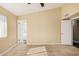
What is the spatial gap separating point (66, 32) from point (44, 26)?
4.55ft

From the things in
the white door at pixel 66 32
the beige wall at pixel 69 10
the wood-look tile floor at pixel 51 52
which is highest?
the beige wall at pixel 69 10

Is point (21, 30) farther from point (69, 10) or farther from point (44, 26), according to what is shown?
point (69, 10)

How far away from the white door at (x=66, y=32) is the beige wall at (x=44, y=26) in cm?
35

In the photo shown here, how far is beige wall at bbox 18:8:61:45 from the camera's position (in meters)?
7.93

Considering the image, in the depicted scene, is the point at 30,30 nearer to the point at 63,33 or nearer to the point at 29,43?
the point at 29,43

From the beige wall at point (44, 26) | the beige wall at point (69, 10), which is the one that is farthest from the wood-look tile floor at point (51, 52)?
the beige wall at point (69, 10)

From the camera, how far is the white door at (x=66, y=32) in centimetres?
786

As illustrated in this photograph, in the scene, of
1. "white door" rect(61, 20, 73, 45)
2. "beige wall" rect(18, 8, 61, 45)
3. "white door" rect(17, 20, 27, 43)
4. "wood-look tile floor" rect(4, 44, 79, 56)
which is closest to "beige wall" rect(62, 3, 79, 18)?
"beige wall" rect(18, 8, 61, 45)

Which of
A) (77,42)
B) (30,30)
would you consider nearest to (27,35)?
(30,30)

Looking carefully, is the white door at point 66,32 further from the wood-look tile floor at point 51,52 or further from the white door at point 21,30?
the white door at point 21,30

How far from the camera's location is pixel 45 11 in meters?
8.48

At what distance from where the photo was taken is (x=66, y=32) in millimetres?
8430

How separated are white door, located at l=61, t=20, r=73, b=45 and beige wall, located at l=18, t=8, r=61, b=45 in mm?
354

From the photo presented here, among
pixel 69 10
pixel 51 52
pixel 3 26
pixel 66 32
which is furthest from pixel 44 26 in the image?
pixel 3 26
